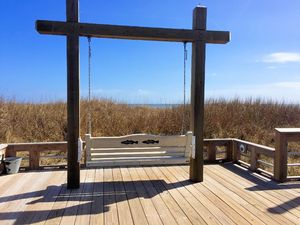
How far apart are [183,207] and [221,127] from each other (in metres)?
5.26

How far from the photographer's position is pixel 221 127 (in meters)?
7.83

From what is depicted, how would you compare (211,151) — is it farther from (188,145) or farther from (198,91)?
(198,91)

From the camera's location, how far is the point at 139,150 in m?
3.91

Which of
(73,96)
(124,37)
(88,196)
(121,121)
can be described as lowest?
(88,196)

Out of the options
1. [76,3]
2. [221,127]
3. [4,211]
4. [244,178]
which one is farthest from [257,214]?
[221,127]

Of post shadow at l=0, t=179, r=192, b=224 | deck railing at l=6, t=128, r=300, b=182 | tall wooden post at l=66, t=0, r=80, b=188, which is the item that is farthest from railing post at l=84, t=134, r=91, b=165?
deck railing at l=6, t=128, r=300, b=182

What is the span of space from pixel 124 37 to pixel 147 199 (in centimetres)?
195

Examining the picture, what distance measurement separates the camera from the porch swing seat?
147 inches

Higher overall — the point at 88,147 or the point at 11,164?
the point at 88,147

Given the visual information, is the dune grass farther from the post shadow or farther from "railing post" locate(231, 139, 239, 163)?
the post shadow

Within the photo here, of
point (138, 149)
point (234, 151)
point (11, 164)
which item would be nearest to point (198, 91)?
point (138, 149)

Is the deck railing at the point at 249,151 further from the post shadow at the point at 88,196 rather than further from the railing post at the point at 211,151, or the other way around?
the post shadow at the point at 88,196

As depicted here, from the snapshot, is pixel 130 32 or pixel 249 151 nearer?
pixel 130 32

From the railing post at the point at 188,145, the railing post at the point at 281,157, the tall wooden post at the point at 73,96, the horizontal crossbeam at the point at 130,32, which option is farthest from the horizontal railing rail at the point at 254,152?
the tall wooden post at the point at 73,96
